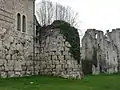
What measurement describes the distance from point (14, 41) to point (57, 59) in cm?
372

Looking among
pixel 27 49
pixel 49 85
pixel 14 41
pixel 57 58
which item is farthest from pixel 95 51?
pixel 49 85

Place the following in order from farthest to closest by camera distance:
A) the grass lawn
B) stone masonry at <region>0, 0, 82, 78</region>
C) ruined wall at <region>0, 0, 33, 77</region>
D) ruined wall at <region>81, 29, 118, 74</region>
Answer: ruined wall at <region>81, 29, 118, 74</region> < stone masonry at <region>0, 0, 82, 78</region> < ruined wall at <region>0, 0, 33, 77</region> < the grass lawn

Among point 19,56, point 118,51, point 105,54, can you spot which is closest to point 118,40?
point 118,51

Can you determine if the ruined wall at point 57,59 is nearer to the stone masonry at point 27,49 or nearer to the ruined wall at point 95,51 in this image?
the stone masonry at point 27,49

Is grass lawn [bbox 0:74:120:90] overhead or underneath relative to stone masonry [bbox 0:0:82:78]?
underneath

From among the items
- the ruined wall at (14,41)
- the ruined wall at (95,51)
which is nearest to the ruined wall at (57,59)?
the ruined wall at (14,41)

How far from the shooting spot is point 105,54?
3878 cm

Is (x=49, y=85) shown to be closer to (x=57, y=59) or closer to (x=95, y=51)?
(x=57, y=59)

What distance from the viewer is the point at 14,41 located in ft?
58.3

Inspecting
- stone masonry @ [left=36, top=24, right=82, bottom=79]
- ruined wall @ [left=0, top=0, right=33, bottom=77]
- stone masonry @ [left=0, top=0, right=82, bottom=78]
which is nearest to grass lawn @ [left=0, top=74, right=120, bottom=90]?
ruined wall @ [left=0, top=0, right=33, bottom=77]

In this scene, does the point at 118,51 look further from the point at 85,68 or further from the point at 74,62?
the point at 74,62

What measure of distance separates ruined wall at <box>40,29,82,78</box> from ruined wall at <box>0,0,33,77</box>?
3.68ft

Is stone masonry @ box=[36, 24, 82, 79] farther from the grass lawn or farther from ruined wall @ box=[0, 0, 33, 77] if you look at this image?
the grass lawn

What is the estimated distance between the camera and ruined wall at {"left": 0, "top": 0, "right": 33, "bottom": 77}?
1684 cm
